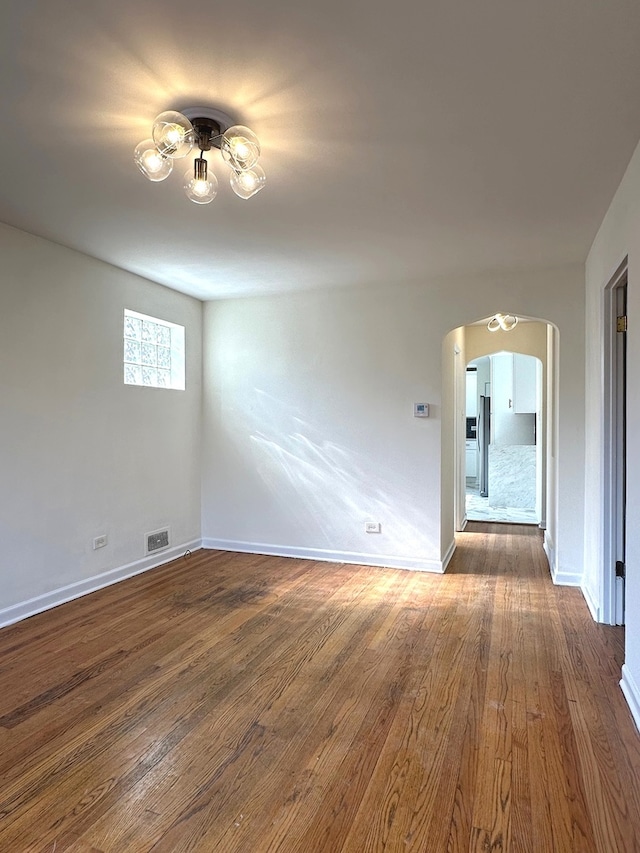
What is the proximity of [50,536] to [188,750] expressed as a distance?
2134 millimetres

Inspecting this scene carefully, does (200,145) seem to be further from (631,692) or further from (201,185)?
(631,692)

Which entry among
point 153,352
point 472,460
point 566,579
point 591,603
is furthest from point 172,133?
point 472,460

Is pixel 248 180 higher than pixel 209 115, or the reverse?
pixel 209 115

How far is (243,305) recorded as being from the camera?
5.16 metres

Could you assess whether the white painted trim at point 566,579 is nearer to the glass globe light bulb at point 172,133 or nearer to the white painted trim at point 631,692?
the white painted trim at point 631,692

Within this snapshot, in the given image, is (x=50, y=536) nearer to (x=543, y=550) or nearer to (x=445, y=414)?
(x=445, y=414)

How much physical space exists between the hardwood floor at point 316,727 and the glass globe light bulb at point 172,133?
233 cm

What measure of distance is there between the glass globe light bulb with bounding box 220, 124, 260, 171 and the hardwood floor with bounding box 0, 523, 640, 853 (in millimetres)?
2342

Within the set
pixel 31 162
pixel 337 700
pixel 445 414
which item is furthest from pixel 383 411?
pixel 31 162

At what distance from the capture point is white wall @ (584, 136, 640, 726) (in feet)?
7.52

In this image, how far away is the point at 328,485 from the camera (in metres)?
4.86

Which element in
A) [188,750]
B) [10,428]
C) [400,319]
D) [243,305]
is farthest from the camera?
[243,305]

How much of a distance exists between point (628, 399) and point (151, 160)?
238 centimetres

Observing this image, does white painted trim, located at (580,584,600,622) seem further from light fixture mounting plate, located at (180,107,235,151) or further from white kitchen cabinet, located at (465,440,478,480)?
white kitchen cabinet, located at (465,440,478,480)
